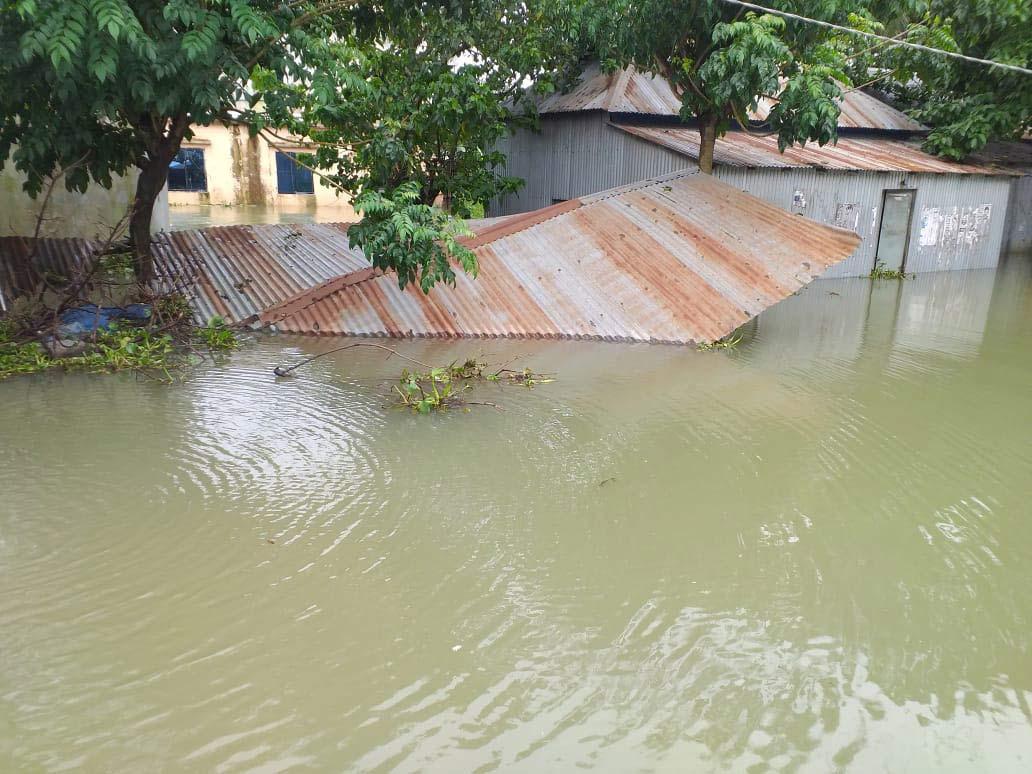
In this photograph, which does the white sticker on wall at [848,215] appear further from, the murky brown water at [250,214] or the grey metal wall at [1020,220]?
the murky brown water at [250,214]

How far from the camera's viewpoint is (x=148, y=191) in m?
9.55

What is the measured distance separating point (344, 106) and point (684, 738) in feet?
30.4

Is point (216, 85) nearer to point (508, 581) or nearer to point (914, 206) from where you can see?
point (508, 581)

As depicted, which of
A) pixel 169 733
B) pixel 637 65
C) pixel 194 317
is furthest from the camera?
pixel 637 65

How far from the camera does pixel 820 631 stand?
12.9ft

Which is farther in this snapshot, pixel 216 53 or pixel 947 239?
pixel 947 239

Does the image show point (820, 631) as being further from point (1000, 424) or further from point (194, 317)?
point (194, 317)

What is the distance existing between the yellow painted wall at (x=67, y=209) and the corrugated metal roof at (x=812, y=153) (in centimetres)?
849

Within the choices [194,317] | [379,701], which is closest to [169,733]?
[379,701]

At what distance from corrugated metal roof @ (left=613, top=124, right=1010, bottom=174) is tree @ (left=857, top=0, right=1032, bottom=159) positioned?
0.67m

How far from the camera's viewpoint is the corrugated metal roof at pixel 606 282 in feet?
30.3

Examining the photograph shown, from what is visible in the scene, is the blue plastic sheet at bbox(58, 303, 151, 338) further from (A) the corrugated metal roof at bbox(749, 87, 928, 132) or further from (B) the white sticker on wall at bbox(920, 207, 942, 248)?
(B) the white sticker on wall at bbox(920, 207, 942, 248)

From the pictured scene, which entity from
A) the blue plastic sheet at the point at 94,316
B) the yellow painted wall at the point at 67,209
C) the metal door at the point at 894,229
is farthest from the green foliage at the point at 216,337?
the metal door at the point at 894,229

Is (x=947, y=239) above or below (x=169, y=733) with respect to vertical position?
above
